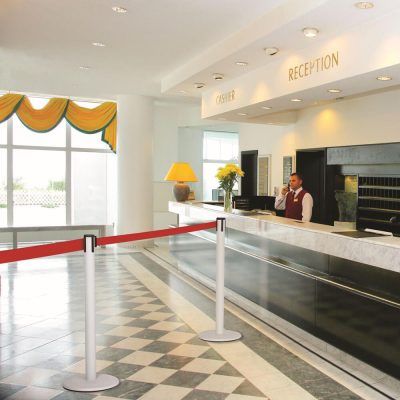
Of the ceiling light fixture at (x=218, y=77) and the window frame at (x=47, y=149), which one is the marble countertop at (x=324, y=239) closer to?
the ceiling light fixture at (x=218, y=77)

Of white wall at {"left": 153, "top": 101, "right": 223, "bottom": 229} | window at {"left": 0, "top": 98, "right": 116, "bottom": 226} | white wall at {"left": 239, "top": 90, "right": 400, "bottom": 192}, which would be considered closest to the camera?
white wall at {"left": 239, "top": 90, "right": 400, "bottom": 192}

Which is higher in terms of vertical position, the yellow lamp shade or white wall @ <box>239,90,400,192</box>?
white wall @ <box>239,90,400,192</box>

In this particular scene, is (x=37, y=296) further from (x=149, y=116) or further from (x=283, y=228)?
(x=149, y=116)

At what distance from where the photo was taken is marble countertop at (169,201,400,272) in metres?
3.36

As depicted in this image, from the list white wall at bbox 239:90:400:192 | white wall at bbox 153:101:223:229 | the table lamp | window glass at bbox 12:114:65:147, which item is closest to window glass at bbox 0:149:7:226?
window glass at bbox 12:114:65:147

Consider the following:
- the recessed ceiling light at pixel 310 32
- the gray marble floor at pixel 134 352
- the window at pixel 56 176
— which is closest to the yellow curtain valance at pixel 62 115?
the window at pixel 56 176

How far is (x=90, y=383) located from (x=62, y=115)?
835 cm

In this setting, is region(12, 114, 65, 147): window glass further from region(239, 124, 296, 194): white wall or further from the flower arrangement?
the flower arrangement

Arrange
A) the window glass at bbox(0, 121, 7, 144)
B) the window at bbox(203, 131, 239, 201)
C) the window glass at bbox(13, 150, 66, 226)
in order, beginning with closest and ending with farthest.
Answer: the window glass at bbox(0, 121, 7, 144) → the window glass at bbox(13, 150, 66, 226) → the window at bbox(203, 131, 239, 201)

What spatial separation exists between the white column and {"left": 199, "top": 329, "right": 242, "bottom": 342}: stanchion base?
622 centimetres

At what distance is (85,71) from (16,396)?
19.6 feet

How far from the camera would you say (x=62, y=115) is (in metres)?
10.7

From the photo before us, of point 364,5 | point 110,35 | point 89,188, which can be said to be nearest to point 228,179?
point 110,35

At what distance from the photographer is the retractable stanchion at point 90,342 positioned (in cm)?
333
